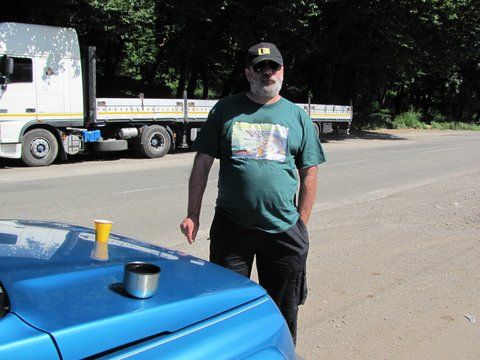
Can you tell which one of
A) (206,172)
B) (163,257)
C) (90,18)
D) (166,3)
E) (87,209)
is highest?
(166,3)

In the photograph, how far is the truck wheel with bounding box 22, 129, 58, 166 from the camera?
1375 centimetres

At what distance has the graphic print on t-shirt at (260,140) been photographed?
2.84 m

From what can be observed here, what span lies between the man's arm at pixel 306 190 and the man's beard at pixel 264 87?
50 cm

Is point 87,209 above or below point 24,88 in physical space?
below

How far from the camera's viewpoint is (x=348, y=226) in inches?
286

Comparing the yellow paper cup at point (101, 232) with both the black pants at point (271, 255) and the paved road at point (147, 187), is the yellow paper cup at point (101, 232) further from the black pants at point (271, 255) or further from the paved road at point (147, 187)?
the paved road at point (147, 187)

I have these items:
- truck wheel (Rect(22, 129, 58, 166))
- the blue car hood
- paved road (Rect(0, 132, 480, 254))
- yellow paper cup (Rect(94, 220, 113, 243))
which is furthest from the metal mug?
truck wheel (Rect(22, 129, 58, 166))

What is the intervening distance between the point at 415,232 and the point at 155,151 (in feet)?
35.9

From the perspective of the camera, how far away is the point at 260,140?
2840mm

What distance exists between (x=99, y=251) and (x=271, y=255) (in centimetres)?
120

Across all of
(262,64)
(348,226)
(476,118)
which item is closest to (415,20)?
(348,226)

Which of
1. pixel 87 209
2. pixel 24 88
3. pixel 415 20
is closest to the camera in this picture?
pixel 87 209

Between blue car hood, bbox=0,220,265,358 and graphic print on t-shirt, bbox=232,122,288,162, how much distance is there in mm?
754

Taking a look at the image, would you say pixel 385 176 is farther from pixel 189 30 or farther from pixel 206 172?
pixel 189 30
